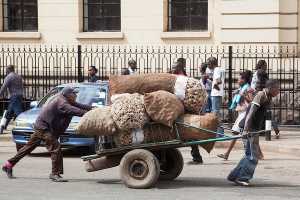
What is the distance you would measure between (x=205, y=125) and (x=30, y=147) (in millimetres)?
2831

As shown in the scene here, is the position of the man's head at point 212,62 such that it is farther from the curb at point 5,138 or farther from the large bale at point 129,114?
the large bale at point 129,114

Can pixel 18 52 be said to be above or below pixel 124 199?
above

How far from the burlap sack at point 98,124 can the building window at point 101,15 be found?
12692 millimetres

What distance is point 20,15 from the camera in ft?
84.0

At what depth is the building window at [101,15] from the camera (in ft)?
81.0

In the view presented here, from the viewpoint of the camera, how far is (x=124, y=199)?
11273 millimetres

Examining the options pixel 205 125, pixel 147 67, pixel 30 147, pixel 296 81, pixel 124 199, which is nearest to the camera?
pixel 124 199

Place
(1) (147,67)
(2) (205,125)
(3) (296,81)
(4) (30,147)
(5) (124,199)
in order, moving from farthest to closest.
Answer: (1) (147,67)
(3) (296,81)
(4) (30,147)
(2) (205,125)
(5) (124,199)

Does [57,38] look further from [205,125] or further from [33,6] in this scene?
[205,125]

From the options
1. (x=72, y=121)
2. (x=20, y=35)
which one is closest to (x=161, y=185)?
(x=72, y=121)

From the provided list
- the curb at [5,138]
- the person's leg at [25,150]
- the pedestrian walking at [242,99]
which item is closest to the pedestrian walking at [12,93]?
the curb at [5,138]

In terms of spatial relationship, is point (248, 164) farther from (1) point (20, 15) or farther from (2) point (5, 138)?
(1) point (20, 15)

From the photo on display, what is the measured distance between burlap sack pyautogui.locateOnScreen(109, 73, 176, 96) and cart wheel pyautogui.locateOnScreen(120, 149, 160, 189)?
0.92 metres

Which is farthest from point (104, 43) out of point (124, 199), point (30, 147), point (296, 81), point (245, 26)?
point (124, 199)
